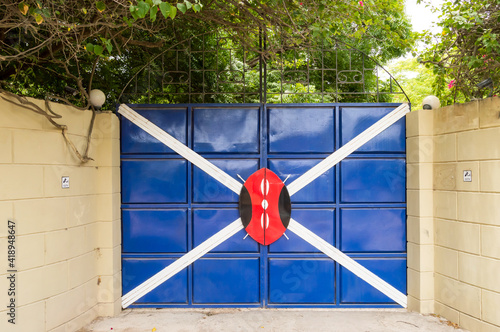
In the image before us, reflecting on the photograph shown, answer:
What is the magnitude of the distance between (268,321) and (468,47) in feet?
12.0

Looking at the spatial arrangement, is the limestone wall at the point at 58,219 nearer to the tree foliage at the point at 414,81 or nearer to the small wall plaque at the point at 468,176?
the small wall plaque at the point at 468,176

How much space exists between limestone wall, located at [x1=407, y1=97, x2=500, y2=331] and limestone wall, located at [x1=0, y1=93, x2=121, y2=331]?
3.32m

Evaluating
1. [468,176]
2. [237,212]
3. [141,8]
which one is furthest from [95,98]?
[468,176]

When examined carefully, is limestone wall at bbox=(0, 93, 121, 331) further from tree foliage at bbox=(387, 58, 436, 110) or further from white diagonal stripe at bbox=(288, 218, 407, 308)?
tree foliage at bbox=(387, 58, 436, 110)

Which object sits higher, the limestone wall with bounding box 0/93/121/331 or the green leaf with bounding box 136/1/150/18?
the green leaf with bounding box 136/1/150/18

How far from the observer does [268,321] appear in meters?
3.44

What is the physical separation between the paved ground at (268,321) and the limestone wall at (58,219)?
34cm

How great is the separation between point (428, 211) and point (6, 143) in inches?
160

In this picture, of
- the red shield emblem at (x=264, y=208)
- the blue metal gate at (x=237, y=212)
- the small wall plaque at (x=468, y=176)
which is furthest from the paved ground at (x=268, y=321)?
the small wall plaque at (x=468, y=176)

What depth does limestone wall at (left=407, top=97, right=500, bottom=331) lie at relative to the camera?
119 inches

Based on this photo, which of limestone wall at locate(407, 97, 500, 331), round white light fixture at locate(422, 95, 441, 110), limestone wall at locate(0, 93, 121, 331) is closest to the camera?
limestone wall at locate(0, 93, 121, 331)

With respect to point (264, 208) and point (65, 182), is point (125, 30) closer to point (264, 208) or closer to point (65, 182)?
point (65, 182)

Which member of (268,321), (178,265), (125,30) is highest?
(125,30)

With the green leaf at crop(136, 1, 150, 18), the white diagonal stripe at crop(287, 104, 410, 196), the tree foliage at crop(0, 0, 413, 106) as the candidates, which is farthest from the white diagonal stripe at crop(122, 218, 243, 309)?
the green leaf at crop(136, 1, 150, 18)
